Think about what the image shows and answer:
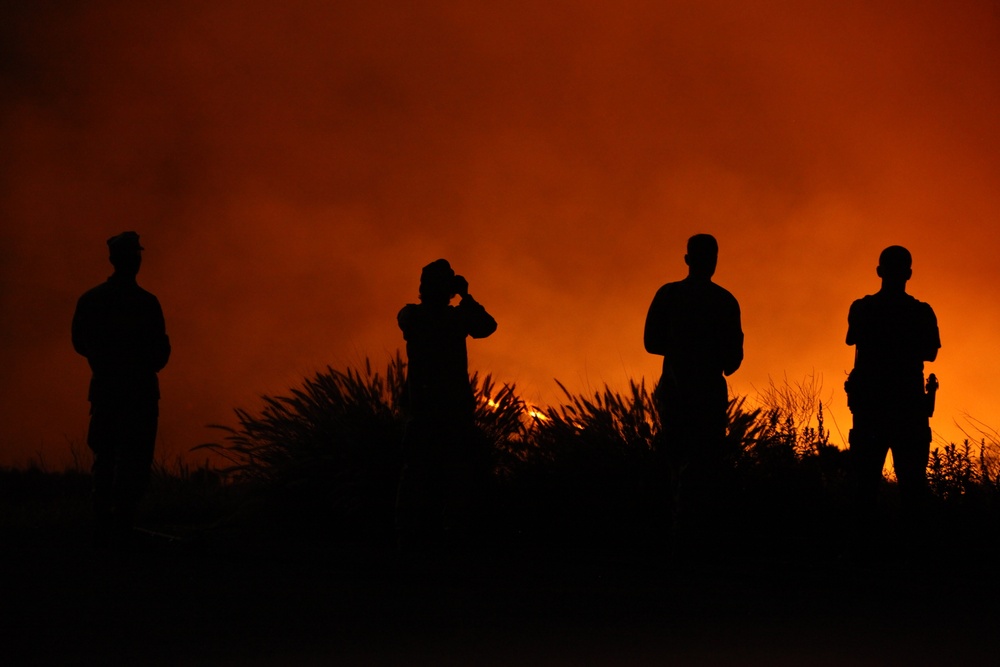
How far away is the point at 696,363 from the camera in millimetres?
7121

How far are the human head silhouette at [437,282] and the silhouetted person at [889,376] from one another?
2.46 m

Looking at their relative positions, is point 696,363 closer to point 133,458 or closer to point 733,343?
point 733,343

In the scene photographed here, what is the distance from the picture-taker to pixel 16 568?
6656mm

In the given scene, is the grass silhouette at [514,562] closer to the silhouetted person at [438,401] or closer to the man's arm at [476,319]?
the silhouetted person at [438,401]

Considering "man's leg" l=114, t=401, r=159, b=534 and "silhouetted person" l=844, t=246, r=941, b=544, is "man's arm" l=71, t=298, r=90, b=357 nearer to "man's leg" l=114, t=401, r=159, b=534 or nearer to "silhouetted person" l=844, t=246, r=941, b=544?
"man's leg" l=114, t=401, r=159, b=534

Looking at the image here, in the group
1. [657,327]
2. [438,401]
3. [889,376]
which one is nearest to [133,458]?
[438,401]

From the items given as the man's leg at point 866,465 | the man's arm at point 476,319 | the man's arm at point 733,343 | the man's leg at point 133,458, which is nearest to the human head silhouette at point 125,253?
the man's leg at point 133,458

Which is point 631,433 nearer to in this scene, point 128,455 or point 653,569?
point 653,569

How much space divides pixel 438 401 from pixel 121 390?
2.04 meters

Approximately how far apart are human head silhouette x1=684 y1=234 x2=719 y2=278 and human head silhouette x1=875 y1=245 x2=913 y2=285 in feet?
3.67

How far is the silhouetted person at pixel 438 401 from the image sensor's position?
24.7ft

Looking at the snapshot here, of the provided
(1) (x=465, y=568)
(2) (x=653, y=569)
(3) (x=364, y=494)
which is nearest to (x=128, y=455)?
(3) (x=364, y=494)

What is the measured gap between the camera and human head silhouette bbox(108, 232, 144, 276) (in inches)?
314

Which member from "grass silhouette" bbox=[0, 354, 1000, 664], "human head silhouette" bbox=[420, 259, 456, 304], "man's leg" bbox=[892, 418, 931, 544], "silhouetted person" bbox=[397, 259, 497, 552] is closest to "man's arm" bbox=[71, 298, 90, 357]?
"grass silhouette" bbox=[0, 354, 1000, 664]
